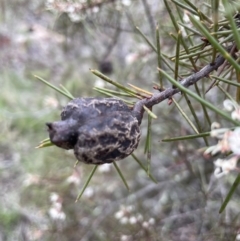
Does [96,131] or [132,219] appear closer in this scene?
[96,131]

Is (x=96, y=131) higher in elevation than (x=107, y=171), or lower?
higher

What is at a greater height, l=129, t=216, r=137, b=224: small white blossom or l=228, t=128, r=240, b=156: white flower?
l=228, t=128, r=240, b=156: white flower

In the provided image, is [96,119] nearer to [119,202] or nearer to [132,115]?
[132,115]

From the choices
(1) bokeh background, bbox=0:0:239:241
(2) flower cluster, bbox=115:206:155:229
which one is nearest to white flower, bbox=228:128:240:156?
(1) bokeh background, bbox=0:0:239:241

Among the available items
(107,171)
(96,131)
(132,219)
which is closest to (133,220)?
(132,219)

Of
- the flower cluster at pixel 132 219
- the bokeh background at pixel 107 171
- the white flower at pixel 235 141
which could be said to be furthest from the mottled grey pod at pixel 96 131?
the flower cluster at pixel 132 219

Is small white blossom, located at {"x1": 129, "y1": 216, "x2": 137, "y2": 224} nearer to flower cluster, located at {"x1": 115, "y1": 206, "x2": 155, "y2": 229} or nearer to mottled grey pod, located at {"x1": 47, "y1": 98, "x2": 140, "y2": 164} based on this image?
flower cluster, located at {"x1": 115, "y1": 206, "x2": 155, "y2": 229}

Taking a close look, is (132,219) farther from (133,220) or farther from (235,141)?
(235,141)

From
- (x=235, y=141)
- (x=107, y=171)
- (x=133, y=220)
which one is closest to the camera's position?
(x=235, y=141)
